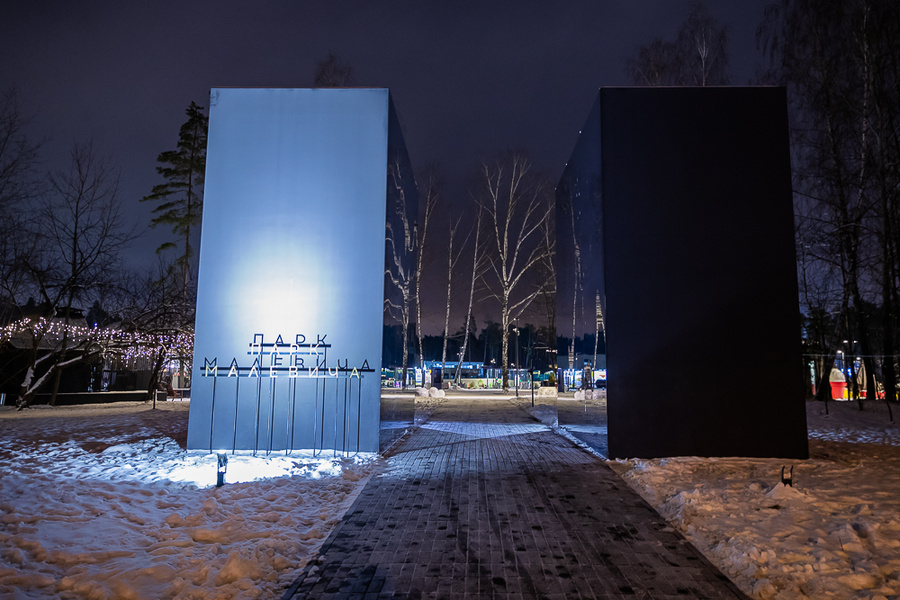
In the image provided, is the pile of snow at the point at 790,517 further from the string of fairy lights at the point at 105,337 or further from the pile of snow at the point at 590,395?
the string of fairy lights at the point at 105,337

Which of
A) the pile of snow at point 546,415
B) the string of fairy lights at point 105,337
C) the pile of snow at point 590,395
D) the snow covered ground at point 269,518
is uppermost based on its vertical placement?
the string of fairy lights at point 105,337

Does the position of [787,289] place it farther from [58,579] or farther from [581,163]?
[58,579]

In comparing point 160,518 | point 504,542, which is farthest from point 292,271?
point 504,542

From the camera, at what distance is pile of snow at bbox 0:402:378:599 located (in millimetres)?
3928

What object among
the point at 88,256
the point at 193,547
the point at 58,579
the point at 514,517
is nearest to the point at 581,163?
the point at 514,517

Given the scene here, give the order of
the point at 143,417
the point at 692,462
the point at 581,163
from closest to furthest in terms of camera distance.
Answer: the point at 692,462
the point at 581,163
the point at 143,417

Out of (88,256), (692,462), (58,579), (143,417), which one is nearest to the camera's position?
(58,579)

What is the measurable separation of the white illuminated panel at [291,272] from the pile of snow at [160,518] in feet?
2.34

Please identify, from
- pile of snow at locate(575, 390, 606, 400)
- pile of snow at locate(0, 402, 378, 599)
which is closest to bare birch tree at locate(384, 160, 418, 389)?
pile of snow at locate(0, 402, 378, 599)

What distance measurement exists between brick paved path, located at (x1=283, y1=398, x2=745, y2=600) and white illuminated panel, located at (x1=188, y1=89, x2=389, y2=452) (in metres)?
1.96

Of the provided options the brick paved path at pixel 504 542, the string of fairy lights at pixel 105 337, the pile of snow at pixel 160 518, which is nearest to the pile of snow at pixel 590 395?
the brick paved path at pixel 504 542

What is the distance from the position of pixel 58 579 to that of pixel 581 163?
10.5 m

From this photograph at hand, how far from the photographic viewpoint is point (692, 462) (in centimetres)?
848

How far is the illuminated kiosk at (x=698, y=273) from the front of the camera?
9.01m
